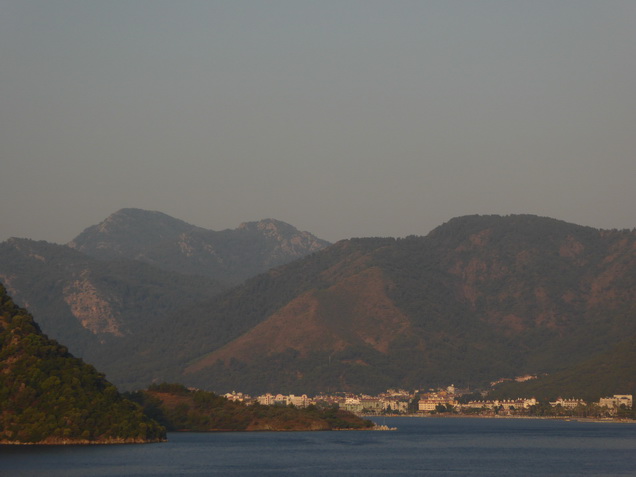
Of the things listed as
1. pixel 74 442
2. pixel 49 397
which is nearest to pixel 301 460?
pixel 74 442

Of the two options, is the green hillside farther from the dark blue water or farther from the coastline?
the dark blue water

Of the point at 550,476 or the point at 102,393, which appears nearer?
the point at 550,476

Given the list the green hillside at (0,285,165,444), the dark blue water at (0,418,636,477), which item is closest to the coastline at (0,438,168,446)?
the green hillside at (0,285,165,444)

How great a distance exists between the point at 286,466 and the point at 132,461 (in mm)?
19968

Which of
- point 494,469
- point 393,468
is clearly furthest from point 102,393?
point 494,469

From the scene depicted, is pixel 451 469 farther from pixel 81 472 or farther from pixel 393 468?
pixel 81 472

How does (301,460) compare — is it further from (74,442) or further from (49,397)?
(49,397)

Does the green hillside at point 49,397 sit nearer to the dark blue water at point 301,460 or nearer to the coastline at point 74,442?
the coastline at point 74,442

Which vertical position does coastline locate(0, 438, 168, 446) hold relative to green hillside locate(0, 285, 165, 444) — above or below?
below

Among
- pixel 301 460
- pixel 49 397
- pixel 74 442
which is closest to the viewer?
pixel 49 397

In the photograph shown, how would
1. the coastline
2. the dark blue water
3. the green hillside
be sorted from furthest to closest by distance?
the green hillside, the coastline, the dark blue water

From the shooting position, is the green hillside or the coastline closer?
the coastline

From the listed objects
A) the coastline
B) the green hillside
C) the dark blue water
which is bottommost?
the dark blue water

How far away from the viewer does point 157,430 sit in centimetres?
18988
